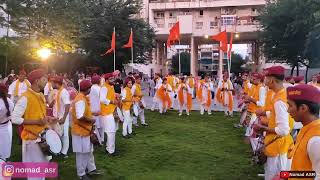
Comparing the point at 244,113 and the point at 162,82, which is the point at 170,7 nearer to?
the point at 162,82

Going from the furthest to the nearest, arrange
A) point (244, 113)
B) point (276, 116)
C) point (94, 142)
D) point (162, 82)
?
point (162, 82), point (244, 113), point (94, 142), point (276, 116)

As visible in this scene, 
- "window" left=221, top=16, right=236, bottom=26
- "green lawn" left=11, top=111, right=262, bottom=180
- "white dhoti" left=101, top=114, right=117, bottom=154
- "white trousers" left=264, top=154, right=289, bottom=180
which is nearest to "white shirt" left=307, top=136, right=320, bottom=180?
"white trousers" left=264, top=154, right=289, bottom=180

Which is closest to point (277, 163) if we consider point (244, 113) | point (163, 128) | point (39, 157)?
point (39, 157)

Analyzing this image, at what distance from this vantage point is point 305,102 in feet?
11.5

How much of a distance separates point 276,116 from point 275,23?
31.0m

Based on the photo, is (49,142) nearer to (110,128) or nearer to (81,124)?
(81,124)

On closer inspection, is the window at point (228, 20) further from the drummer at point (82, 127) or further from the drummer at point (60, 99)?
the drummer at point (82, 127)

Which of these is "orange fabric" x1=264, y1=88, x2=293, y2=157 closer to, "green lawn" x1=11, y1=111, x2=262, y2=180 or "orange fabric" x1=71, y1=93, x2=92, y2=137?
"green lawn" x1=11, y1=111, x2=262, y2=180

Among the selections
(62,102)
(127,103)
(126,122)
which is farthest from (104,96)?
(126,122)

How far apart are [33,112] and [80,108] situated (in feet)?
5.94

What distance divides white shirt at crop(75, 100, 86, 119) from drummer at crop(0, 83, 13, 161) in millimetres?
1231

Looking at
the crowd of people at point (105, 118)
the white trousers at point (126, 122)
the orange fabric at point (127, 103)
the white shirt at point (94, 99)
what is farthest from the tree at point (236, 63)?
the white shirt at point (94, 99)

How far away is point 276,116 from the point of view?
18.1 ft

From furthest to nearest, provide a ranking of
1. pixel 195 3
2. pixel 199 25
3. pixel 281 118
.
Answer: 1. pixel 199 25
2. pixel 195 3
3. pixel 281 118
